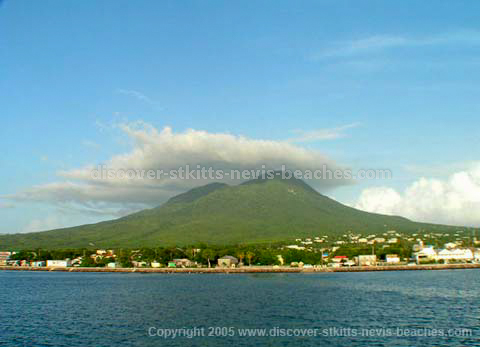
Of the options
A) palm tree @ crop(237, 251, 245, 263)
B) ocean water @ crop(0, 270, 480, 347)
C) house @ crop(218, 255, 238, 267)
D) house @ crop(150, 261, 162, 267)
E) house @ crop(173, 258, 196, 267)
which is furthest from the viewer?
house @ crop(150, 261, 162, 267)

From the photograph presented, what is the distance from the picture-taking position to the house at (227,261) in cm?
12181

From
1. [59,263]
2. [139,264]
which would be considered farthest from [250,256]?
[59,263]

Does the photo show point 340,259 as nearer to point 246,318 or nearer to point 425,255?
point 425,255

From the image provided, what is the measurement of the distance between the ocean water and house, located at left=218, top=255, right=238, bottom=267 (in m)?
60.9

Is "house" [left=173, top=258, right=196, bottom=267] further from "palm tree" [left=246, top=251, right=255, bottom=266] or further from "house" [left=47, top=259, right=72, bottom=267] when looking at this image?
"house" [left=47, top=259, right=72, bottom=267]

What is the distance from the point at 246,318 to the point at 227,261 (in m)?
84.5

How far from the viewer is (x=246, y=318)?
38.9 metres

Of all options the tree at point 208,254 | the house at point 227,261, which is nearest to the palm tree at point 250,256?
the house at point 227,261

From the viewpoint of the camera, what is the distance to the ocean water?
103ft

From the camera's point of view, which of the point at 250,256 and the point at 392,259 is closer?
the point at 250,256

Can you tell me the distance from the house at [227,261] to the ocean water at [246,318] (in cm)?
6086

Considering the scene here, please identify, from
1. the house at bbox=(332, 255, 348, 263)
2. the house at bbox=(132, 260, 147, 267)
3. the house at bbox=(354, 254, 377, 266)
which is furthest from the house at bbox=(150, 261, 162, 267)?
the house at bbox=(354, 254, 377, 266)

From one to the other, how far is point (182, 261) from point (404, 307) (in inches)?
3494

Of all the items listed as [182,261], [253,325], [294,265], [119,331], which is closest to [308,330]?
[253,325]
